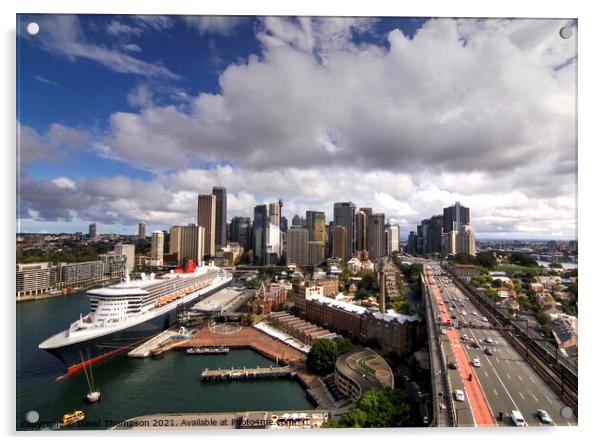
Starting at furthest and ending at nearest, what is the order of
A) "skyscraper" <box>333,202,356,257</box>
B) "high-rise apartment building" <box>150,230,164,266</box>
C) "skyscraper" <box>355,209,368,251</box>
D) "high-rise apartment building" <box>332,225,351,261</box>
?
"high-rise apartment building" <box>332,225,351,261</box> → "skyscraper" <box>355,209,368,251</box> → "skyscraper" <box>333,202,356,257</box> → "high-rise apartment building" <box>150,230,164,266</box>

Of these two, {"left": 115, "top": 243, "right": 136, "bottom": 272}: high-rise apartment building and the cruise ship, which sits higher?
{"left": 115, "top": 243, "right": 136, "bottom": 272}: high-rise apartment building

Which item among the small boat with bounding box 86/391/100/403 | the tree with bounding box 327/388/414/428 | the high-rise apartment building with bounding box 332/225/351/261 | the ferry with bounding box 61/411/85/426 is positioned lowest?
the small boat with bounding box 86/391/100/403

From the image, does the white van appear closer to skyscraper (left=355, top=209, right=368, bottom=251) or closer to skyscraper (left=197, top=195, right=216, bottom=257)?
skyscraper (left=355, top=209, right=368, bottom=251)

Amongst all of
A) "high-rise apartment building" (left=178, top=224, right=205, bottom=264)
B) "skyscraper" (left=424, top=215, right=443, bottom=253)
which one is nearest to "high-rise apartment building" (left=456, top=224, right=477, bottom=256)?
"skyscraper" (left=424, top=215, right=443, bottom=253)

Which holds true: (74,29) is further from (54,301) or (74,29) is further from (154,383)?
(54,301)

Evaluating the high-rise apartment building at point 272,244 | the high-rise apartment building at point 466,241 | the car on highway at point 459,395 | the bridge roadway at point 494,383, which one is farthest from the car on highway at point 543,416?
the high-rise apartment building at point 272,244

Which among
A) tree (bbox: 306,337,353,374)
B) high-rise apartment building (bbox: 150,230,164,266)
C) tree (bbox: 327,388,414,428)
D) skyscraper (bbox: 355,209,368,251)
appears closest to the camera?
tree (bbox: 327,388,414,428)
